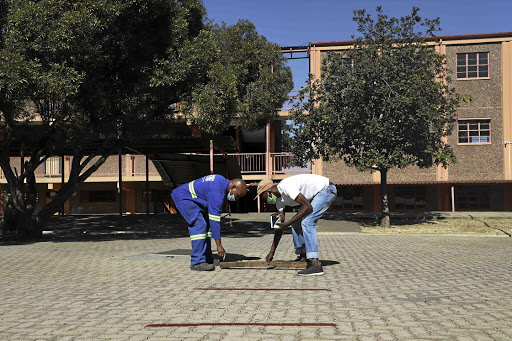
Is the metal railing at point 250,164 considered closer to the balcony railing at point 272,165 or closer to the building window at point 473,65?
the balcony railing at point 272,165

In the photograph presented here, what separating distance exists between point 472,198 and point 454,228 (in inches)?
456

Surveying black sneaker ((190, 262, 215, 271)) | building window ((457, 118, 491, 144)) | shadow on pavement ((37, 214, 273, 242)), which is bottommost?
shadow on pavement ((37, 214, 273, 242))

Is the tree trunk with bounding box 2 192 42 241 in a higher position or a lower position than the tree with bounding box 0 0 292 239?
lower

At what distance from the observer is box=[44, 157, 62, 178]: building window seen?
31.0 meters

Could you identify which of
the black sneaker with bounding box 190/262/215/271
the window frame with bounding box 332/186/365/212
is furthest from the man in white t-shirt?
the window frame with bounding box 332/186/365/212

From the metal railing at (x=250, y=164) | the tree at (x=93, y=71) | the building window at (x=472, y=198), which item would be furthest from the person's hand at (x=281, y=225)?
the building window at (x=472, y=198)

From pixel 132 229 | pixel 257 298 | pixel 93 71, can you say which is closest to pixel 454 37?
pixel 132 229

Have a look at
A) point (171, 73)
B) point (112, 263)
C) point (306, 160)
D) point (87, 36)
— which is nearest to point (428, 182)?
point (306, 160)

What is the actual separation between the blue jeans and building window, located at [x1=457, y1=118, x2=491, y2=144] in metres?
24.4

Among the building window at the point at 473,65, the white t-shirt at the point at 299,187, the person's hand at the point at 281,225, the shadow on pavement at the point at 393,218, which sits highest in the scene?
the building window at the point at 473,65

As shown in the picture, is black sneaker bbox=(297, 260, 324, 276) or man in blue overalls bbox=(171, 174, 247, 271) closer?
black sneaker bbox=(297, 260, 324, 276)

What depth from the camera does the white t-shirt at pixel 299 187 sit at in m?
7.92

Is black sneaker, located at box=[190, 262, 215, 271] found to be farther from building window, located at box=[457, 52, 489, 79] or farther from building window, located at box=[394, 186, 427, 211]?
building window, located at box=[457, 52, 489, 79]

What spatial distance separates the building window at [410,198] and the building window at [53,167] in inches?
716
